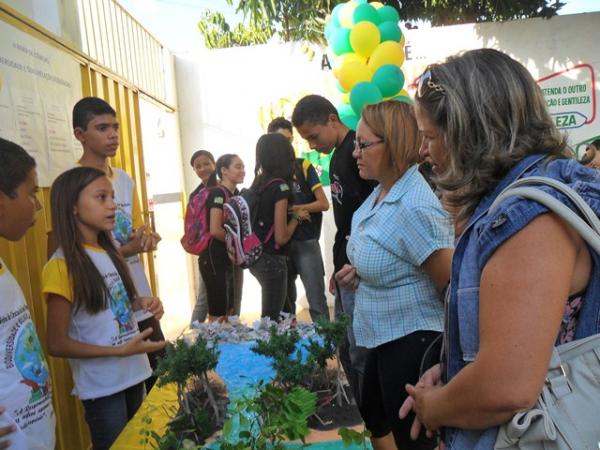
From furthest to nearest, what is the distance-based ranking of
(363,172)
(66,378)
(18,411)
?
1. (66,378)
2. (363,172)
3. (18,411)

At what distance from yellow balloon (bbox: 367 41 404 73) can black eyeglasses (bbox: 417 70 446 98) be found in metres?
3.78

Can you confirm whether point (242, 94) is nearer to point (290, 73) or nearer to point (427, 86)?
point (290, 73)

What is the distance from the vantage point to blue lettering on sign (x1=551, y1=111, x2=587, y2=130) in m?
6.00

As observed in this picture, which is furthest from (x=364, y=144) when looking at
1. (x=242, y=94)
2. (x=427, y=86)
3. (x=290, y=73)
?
(x=242, y=94)

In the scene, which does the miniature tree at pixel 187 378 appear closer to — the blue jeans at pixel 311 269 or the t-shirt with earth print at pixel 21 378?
the t-shirt with earth print at pixel 21 378

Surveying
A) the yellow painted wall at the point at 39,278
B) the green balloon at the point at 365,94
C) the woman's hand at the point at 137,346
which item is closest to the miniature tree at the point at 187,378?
the woman's hand at the point at 137,346

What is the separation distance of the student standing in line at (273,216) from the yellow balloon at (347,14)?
1755 mm

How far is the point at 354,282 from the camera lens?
7.22 ft

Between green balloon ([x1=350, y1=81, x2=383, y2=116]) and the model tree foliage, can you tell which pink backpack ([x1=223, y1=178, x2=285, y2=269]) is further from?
the model tree foliage

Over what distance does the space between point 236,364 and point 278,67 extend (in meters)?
4.60

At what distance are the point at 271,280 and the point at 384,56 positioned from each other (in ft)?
7.70

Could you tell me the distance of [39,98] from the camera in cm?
294

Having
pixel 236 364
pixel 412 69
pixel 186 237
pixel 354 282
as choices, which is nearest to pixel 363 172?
pixel 354 282

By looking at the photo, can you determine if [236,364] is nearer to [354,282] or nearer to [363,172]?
[354,282]
